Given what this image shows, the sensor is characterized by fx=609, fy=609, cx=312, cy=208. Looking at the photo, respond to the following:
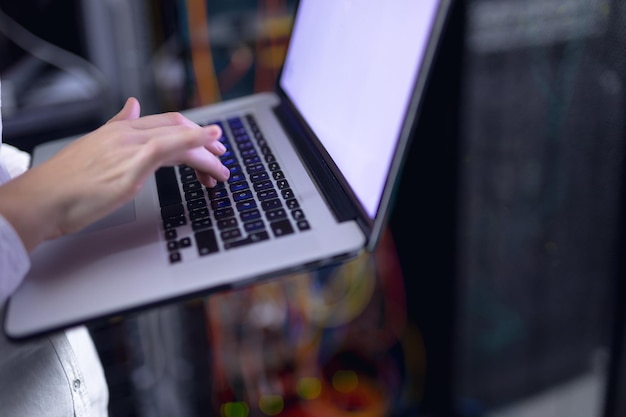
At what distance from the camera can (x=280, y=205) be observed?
562 millimetres

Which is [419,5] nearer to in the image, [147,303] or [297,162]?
[297,162]

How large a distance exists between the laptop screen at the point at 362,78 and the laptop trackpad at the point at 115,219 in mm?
204

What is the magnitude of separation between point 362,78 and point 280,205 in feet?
0.49

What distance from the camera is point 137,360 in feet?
3.59

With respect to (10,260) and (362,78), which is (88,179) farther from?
(362,78)

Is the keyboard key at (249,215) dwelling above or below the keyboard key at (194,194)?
above

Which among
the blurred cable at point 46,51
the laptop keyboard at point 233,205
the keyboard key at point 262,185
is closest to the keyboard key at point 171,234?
the laptop keyboard at point 233,205

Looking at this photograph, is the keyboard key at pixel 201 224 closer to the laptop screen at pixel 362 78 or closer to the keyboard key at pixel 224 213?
the keyboard key at pixel 224 213

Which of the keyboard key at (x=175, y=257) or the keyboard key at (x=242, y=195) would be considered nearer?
the keyboard key at (x=175, y=257)

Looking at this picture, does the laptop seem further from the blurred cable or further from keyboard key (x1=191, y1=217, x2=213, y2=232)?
the blurred cable

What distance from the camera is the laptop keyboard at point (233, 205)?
1.69 feet

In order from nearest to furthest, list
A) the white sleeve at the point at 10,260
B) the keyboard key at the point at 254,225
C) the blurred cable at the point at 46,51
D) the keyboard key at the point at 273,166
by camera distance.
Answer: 1. the white sleeve at the point at 10,260
2. the keyboard key at the point at 254,225
3. the keyboard key at the point at 273,166
4. the blurred cable at the point at 46,51

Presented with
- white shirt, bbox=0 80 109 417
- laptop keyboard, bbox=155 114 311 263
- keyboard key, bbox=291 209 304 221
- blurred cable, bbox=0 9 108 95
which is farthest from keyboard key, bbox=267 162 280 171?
blurred cable, bbox=0 9 108 95

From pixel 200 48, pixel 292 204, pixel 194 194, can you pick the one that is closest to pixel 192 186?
pixel 194 194
